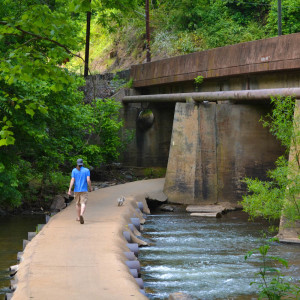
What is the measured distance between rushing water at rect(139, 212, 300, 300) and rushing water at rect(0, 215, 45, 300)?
9.17 ft

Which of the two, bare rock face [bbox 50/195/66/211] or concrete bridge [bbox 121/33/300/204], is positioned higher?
concrete bridge [bbox 121/33/300/204]

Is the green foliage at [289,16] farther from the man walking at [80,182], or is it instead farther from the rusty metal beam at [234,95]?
the man walking at [80,182]

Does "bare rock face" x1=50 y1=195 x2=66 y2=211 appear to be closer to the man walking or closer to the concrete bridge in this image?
the concrete bridge

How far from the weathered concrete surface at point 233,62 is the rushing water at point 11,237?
26.4 feet

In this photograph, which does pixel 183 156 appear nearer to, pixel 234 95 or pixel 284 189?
pixel 234 95

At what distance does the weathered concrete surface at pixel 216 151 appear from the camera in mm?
21594

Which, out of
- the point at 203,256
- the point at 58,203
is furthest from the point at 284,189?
the point at 58,203

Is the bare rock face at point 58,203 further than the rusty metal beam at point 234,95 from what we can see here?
Yes

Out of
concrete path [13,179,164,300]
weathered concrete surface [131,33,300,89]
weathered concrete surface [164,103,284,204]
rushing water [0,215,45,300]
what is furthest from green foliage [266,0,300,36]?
concrete path [13,179,164,300]

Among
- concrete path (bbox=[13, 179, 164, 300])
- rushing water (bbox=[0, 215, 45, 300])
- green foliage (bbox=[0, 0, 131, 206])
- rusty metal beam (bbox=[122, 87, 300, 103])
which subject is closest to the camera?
concrete path (bbox=[13, 179, 164, 300])

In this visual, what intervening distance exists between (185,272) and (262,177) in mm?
9586

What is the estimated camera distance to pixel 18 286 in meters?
8.75

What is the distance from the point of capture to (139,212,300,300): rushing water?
11085mm

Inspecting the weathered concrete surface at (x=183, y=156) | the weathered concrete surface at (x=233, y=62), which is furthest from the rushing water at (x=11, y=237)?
the weathered concrete surface at (x=233, y=62)
